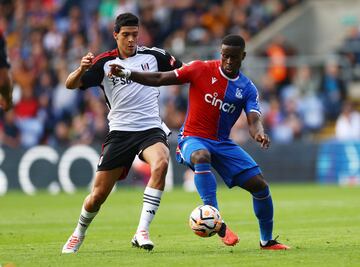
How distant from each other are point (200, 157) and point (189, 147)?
26 cm

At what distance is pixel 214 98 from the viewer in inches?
445

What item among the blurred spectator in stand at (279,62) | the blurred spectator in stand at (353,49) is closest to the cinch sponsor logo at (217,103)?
the blurred spectator in stand at (279,62)

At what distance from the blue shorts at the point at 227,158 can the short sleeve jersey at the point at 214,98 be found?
0.36ft

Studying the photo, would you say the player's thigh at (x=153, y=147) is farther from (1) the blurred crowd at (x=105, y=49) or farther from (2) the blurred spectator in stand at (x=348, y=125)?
(2) the blurred spectator in stand at (x=348, y=125)

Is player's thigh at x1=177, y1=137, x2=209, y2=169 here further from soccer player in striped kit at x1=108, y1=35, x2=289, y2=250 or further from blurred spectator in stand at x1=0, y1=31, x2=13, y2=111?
blurred spectator in stand at x1=0, y1=31, x2=13, y2=111

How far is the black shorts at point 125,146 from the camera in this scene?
11562 mm

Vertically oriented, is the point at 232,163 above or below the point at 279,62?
below

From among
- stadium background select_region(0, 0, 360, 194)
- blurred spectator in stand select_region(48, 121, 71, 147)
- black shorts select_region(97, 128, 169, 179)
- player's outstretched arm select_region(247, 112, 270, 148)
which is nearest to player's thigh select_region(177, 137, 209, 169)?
black shorts select_region(97, 128, 169, 179)

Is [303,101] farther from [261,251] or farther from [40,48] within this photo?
[261,251]

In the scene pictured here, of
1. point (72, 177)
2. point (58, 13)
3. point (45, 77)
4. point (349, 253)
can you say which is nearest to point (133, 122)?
point (349, 253)

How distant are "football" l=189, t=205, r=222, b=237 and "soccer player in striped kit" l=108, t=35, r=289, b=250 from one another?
0.20 metres

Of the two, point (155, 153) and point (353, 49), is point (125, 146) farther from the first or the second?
point (353, 49)

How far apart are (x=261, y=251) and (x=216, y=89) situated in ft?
6.07

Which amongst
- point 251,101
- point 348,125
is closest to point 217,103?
point 251,101
